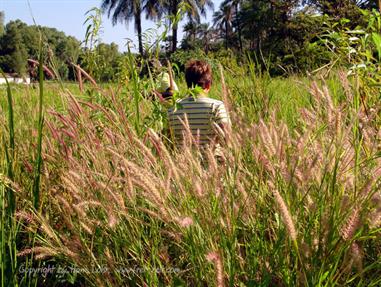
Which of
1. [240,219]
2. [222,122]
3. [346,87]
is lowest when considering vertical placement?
[240,219]

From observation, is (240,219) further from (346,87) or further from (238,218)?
(346,87)

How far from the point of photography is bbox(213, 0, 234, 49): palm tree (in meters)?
58.5

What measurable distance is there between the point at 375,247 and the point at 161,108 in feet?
4.16

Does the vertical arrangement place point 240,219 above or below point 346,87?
below

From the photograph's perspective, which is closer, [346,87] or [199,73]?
[346,87]

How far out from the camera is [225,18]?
59781 mm

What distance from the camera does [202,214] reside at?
47.0 inches

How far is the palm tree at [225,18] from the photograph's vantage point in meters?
58.5

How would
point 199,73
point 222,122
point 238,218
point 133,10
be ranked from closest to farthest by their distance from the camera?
point 238,218 < point 222,122 < point 199,73 < point 133,10

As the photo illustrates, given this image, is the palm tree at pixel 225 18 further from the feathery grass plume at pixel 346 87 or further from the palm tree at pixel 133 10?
the feathery grass plume at pixel 346 87

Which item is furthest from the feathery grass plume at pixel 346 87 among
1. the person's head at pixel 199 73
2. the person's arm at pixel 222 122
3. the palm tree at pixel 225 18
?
the palm tree at pixel 225 18

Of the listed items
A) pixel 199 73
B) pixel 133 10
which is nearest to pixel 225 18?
pixel 133 10

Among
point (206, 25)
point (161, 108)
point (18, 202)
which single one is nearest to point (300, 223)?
point (161, 108)

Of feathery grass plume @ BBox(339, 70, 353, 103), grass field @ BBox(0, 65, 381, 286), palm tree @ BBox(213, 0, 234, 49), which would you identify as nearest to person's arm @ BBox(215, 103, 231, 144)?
grass field @ BBox(0, 65, 381, 286)
